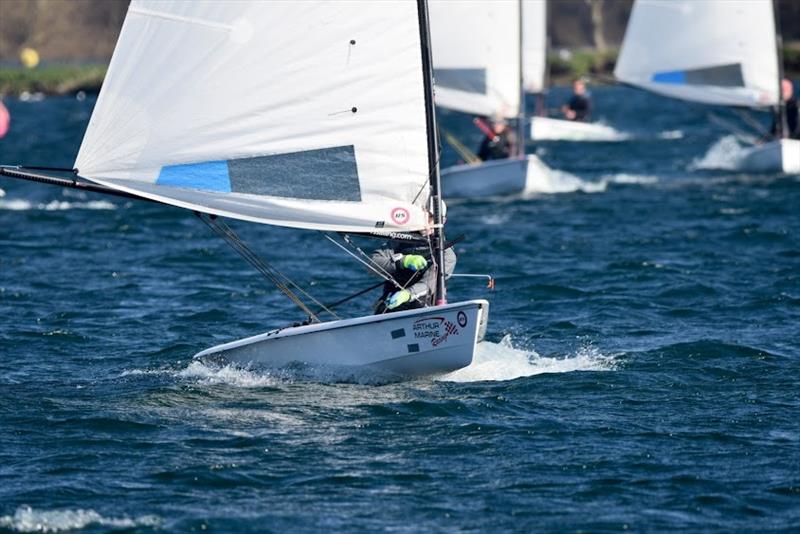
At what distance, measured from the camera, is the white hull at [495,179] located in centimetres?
3059

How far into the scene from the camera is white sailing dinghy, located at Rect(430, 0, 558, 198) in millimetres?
30812

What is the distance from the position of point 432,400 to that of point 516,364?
73.9 inches

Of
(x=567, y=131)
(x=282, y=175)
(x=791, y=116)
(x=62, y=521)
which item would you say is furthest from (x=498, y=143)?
(x=62, y=521)

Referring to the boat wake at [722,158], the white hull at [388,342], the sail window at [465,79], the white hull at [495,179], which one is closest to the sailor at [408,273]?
the white hull at [388,342]

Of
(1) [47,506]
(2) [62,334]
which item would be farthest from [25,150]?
(1) [47,506]

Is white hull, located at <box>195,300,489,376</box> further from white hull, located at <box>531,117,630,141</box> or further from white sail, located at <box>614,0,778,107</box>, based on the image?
white hull, located at <box>531,117,630,141</box>

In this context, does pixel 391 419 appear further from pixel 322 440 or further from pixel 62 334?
pixel 62 334

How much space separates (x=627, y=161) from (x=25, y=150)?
20.0m

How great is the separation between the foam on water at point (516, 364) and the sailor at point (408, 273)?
2.74 feet

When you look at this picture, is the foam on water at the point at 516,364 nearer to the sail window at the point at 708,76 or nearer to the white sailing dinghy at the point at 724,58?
the white sailing dinghy at the point at 724,58

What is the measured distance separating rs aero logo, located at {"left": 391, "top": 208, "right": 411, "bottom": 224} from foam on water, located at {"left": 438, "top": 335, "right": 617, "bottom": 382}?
1.61 m

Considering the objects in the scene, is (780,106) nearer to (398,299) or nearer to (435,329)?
(398,299)

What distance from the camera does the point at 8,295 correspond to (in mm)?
20688

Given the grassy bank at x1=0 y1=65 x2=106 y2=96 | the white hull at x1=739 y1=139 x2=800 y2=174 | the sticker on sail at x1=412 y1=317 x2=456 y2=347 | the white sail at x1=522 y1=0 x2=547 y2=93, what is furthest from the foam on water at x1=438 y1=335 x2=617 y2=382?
the grassy bank at x1=0 y1=65 x2=106 y2=96
